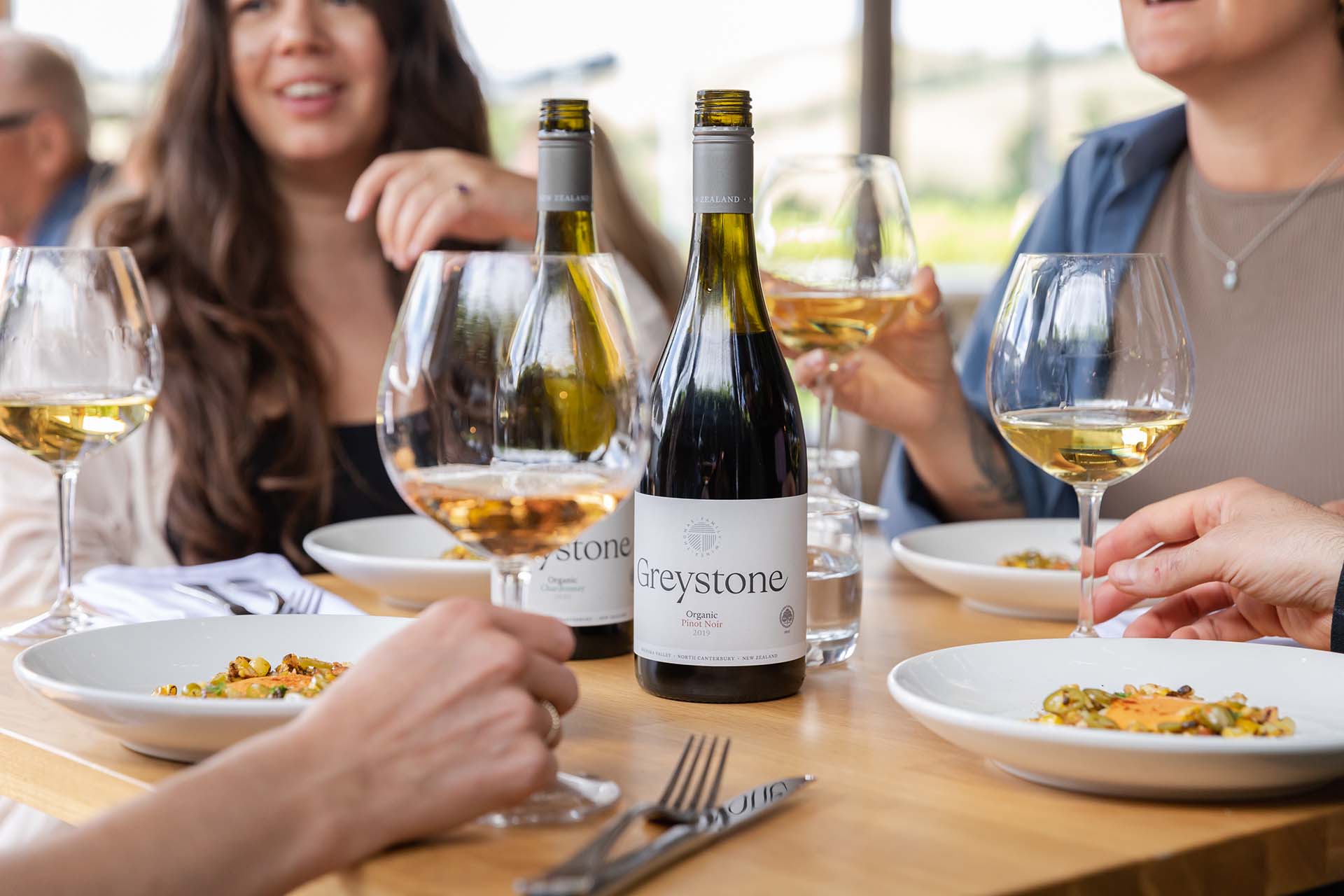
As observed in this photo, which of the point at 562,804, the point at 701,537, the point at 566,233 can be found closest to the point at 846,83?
the point at 566,233

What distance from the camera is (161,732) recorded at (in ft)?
2.57

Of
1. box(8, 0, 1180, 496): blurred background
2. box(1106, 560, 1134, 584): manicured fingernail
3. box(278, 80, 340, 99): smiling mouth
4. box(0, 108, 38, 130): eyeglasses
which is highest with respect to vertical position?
box(8, 0, 1180, 496): blurred background

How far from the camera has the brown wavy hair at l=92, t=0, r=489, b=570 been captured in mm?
2143

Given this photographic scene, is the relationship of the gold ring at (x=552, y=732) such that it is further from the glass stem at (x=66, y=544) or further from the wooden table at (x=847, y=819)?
the glass stem at (x=66, y=544)

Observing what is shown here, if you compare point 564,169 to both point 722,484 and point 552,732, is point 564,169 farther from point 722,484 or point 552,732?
point 552,732

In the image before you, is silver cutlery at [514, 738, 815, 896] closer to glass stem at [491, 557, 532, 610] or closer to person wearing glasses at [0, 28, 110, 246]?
glass stem at [491, 557, 532, 610]

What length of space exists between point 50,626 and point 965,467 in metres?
1.14

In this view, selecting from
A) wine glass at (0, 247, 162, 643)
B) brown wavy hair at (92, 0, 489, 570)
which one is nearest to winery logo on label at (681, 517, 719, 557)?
wine glass at (0, 247, 162, 643)

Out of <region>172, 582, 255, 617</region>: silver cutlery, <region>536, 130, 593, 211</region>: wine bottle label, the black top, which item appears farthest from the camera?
the black top

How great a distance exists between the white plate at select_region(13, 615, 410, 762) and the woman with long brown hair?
3.31ft

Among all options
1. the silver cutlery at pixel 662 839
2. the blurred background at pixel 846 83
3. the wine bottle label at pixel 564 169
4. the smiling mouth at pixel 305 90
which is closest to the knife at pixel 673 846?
the silver cutlery at pixel 662 839

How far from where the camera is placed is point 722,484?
3.27 feet

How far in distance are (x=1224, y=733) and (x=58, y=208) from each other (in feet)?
11.6

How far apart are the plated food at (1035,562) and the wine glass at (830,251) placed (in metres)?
0.20
